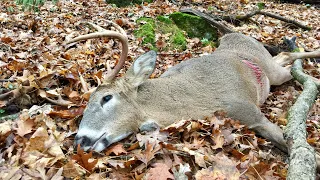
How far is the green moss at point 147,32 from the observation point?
7891 millimetres

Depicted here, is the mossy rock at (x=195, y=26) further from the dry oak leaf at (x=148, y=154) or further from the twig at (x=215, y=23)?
the dry oak leaf at (x=148, y=154)

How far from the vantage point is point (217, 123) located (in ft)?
13.6

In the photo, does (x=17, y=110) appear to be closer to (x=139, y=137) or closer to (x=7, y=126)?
(x=7, y=126)

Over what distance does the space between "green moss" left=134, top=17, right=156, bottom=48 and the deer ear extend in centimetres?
329

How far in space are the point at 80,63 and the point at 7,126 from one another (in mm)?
2365

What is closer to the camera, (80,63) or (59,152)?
(59,152)

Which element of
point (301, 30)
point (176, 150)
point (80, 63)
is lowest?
point (301, 30)

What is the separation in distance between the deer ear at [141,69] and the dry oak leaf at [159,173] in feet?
4.79

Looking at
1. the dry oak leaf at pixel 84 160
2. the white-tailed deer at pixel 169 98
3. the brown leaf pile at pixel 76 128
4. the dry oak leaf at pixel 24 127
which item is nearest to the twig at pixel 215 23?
the brown leaf pile at pixel 76 128

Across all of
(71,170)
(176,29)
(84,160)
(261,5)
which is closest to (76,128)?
(84,160)

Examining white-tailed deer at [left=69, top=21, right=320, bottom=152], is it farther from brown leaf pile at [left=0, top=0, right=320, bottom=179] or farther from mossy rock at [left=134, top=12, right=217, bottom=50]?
mossy rock at [left=134, top=12, right=217, bottom=50]

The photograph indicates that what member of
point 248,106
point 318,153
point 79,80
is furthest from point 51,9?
Answer: point 318,153

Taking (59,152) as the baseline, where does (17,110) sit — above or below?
below

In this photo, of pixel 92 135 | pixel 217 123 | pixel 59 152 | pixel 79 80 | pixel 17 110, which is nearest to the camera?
pixel 59 152
